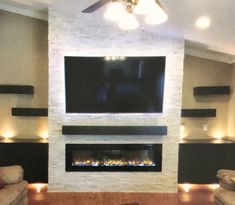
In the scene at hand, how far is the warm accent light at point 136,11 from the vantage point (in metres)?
1.97

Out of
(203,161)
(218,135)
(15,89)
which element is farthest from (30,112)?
(218,135)

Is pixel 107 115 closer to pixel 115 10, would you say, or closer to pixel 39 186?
pixel 39 186

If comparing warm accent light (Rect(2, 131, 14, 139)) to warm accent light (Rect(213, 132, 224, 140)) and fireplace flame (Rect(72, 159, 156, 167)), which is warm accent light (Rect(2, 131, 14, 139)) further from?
warm accent light (Rect(213, 132, 224, 140))

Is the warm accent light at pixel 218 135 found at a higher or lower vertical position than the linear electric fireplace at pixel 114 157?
higher

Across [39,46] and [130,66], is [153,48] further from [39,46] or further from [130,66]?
[39,46]

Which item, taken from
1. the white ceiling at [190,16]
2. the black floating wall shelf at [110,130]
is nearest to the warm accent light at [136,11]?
the white ceiling at [190,16]

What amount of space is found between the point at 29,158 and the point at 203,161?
3.06 meters

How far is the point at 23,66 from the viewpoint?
464 cm

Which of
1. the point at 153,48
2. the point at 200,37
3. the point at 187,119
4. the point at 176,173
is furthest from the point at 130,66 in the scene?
the point at 176,173

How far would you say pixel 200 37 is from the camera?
12.4 feet

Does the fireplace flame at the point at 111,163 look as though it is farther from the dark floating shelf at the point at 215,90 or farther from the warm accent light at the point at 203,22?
the warm accent light at the point at 203,22

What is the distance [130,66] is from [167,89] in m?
0.73

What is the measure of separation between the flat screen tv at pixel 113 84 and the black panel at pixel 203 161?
3.50 feet

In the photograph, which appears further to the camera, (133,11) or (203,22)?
(203,22)
